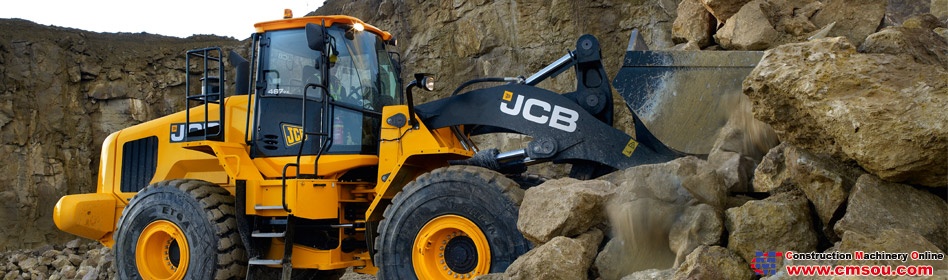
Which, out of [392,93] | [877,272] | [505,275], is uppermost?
[392,93]

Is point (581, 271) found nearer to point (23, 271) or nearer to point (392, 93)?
point (392, 93)

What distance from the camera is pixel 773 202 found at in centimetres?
373

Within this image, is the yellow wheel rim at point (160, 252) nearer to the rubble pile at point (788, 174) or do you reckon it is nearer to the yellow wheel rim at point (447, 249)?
the yellow wheel rim at point (447, 249)

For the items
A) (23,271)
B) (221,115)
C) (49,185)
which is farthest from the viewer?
(49,185)

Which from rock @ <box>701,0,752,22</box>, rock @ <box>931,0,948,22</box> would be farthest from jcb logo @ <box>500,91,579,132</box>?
rock @ <box>931,0,948,22</box>

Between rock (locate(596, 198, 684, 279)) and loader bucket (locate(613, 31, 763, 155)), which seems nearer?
rock (locate(596, 198, 684, 279))

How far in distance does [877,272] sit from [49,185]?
71.2ft

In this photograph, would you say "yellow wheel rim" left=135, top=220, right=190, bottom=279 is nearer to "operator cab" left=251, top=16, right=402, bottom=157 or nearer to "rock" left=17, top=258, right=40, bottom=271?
"operator cab" left=251, top=16, right=402, bottom=157

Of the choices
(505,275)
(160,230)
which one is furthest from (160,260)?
(505,275)

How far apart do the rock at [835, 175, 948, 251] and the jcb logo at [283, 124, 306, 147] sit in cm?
417

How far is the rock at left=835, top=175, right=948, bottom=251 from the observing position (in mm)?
3330

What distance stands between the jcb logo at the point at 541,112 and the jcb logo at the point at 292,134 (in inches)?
68.5

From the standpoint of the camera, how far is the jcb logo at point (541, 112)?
5352 millimetres

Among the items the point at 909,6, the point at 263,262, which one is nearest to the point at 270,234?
the point at 263,262
